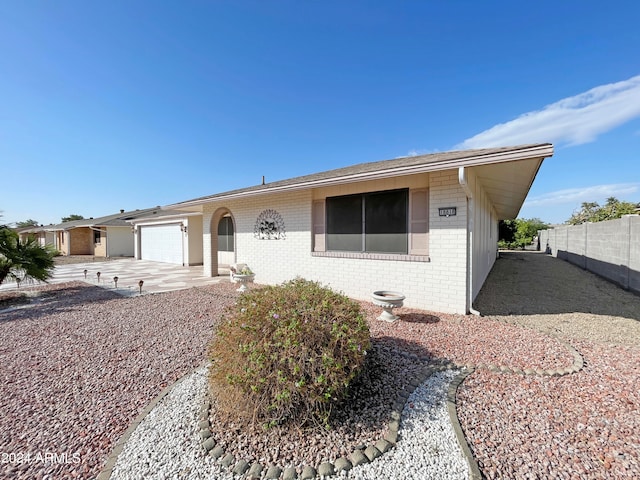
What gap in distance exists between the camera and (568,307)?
21.5ft

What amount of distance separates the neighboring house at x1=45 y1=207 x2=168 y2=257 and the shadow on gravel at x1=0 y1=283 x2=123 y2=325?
14.9m

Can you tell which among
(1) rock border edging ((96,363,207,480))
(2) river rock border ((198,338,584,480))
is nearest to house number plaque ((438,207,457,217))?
(2) river rock border ((198,338,584,480))

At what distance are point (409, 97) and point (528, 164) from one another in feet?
24.6

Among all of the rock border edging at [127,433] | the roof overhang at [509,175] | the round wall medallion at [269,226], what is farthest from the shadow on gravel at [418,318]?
the round wall medallion at [269,226]

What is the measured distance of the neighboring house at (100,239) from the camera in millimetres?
21906

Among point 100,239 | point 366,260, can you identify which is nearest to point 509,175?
point 366,260

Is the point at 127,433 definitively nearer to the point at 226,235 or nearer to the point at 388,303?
the point at 388,303

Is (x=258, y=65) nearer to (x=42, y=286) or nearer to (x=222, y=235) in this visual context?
(x=222, y=235)

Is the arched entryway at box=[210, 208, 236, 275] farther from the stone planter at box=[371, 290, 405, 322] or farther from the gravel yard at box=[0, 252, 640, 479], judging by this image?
the stone planter at box=[371, 290, 405, 322]

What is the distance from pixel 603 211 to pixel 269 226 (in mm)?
30275

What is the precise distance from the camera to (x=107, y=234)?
21.8m

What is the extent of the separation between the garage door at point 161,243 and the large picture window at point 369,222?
12842mm

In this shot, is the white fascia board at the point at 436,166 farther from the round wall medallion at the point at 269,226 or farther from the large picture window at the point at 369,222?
the round wall medallion at the point at 269,226

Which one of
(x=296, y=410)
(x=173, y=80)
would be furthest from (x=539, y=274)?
(x=173, y=80)
